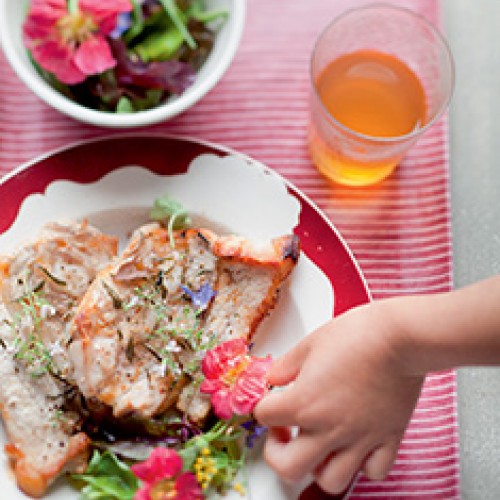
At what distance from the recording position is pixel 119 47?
1692 millimetres

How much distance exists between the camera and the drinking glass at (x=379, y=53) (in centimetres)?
173

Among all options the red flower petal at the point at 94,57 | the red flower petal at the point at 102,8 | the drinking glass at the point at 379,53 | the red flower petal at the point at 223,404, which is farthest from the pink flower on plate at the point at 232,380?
the red flower petal at the point at 102,8

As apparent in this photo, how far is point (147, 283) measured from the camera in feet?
5.24

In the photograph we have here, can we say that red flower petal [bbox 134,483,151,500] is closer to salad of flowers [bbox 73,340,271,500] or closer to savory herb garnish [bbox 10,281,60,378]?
salad of flowers [bbox 73,340,271,500]

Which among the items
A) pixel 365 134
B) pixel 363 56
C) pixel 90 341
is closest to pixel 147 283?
pixel 90 341

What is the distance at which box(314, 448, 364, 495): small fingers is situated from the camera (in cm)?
143

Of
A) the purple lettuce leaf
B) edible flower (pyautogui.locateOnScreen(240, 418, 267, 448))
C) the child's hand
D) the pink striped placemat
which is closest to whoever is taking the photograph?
the child's hand

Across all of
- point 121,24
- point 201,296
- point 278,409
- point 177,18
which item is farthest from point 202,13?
point 278,409

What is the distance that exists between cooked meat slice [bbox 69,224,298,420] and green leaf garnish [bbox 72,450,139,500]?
10 cm

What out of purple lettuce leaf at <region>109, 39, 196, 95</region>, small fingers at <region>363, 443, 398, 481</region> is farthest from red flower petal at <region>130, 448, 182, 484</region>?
purple lettuce leaf at <region>109, 39, 196, 95</region>

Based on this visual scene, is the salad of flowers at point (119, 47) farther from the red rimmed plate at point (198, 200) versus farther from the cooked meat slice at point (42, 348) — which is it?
the cooked meat slice at point (42, 348)

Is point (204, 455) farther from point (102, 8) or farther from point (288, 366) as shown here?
point (102, 8)

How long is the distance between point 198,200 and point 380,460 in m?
0.69

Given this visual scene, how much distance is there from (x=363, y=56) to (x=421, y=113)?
0.19 meters
